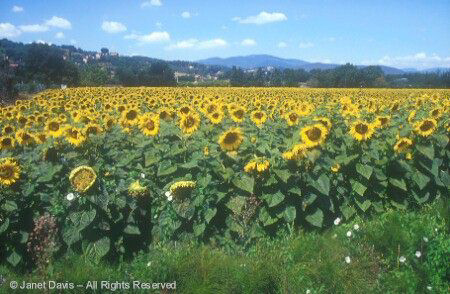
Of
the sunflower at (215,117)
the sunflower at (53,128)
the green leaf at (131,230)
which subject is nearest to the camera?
the green leaf at (131,230)

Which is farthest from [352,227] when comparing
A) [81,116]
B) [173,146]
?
[81,116]

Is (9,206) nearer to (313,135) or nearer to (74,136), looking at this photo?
(74,136)

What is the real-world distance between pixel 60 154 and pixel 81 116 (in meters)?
3.24

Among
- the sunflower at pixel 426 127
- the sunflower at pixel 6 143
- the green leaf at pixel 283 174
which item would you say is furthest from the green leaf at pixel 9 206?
the sunflower at pixel 426 127

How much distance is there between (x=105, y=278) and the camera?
425cm

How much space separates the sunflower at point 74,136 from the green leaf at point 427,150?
4233 mm

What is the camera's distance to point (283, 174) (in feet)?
17.1

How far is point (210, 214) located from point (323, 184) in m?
1.31

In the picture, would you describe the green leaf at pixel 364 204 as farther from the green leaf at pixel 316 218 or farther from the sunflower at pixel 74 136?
the sunflower at pixel 74 136

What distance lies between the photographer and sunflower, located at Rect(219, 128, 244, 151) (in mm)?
5707

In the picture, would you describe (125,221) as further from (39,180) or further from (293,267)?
(293,267)

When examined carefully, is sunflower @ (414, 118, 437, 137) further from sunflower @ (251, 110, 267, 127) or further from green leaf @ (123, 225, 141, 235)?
green leaf @ (123, 225, 141, 235)

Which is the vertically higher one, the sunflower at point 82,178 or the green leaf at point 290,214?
the sunflower at point 82,178

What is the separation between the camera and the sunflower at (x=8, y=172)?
475 cm
